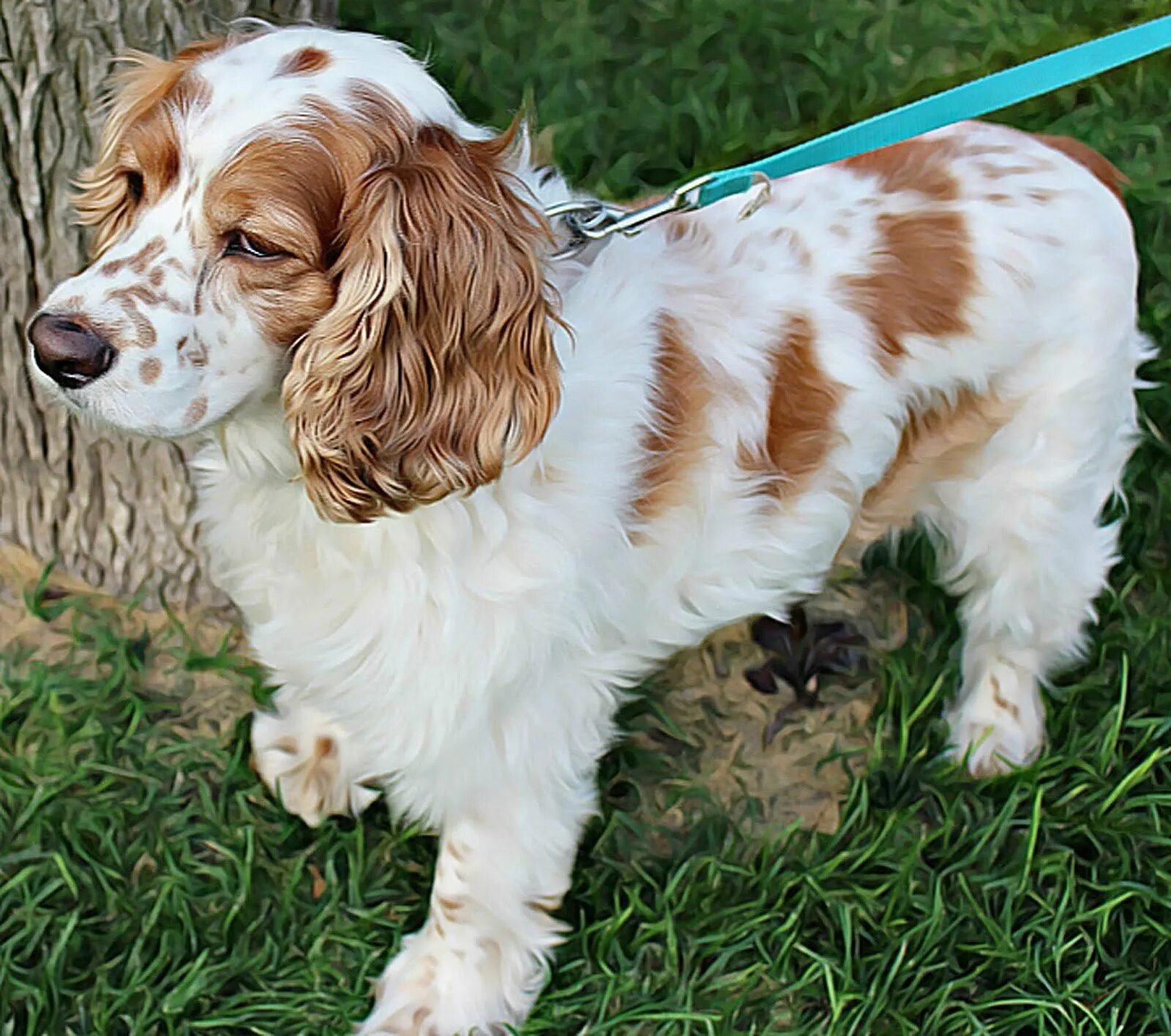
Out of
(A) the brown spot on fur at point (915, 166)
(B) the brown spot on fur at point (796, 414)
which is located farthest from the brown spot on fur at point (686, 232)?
(A) the brown spot on fur at point (915, 166)

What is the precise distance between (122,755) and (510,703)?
3.95 ft

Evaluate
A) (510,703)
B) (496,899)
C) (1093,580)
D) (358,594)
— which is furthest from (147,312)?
(1093,580)

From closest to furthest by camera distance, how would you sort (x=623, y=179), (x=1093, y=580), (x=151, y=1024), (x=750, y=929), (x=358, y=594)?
→ (x=358, y=594), (x=151, y=1024), (x=750, y=929), (x=1093, y=580), (x=623, y=179)

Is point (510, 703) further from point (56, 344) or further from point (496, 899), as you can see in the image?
point (56, 344)

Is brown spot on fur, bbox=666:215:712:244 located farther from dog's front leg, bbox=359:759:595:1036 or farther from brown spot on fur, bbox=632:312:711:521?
dog's front leg, bbox=359:759:595:1036

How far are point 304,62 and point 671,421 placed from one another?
3.15 ft

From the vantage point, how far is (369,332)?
7.84 ft

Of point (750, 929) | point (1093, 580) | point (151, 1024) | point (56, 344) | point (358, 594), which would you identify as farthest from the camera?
point (1093, 580)

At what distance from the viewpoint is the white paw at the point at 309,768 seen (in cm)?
353

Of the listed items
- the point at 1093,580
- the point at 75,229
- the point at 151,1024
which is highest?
the point at 75,229

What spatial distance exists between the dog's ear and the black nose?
29cm

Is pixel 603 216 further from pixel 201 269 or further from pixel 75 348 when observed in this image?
pixel 75 348

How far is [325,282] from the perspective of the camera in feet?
7.98

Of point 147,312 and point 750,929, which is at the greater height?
point 147,312
